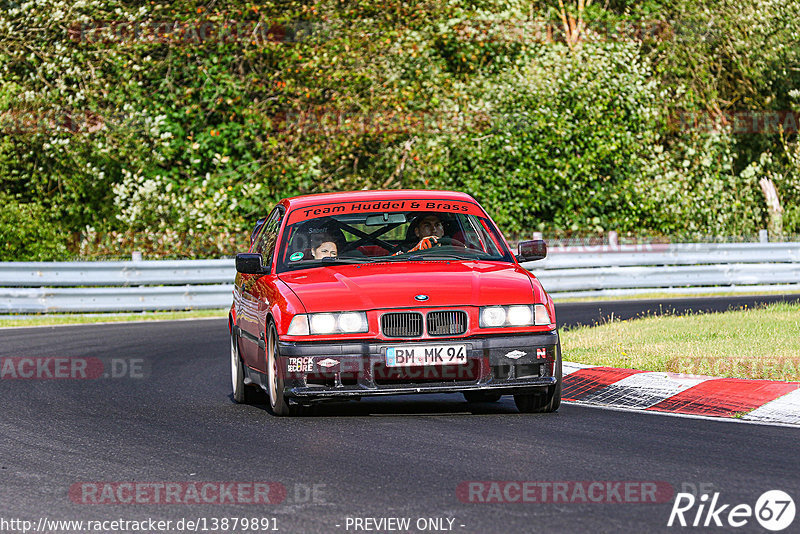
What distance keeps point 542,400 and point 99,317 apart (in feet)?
47.4

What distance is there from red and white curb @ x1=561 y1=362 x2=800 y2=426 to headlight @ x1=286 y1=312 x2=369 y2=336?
220 cm

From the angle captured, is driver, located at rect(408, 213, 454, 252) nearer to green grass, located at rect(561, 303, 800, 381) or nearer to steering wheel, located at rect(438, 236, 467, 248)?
steering wheel, located at rect(438, 236, 467, 248)

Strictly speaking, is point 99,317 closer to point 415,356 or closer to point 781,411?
point 415,356

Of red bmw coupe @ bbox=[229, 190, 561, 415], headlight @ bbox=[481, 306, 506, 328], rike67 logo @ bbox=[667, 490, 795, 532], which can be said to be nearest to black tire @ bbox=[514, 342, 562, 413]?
red bmw coupe @ bbox=[229, 190, 561, 415]

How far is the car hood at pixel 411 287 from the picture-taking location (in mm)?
8906

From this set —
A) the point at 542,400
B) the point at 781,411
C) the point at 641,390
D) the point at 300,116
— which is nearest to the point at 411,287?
the point at 542,400

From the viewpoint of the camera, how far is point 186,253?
84.5 feet

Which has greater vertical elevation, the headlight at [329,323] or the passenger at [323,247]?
the passenger at [323,247]

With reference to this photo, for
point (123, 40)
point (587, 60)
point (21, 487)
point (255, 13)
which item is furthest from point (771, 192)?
point (21, 487)

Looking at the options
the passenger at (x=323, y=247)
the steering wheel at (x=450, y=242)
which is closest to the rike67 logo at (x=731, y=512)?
the steering wheel at (x=450, y=242)

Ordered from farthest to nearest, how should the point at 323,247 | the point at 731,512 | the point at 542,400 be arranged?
the point at 323,247 < the point at 542,400 < the point at 731,512

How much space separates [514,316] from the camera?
9008mm

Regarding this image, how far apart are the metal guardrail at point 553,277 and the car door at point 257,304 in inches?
455

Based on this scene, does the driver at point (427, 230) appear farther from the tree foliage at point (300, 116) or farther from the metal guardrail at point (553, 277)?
the tree foliage at point (300, 116)
